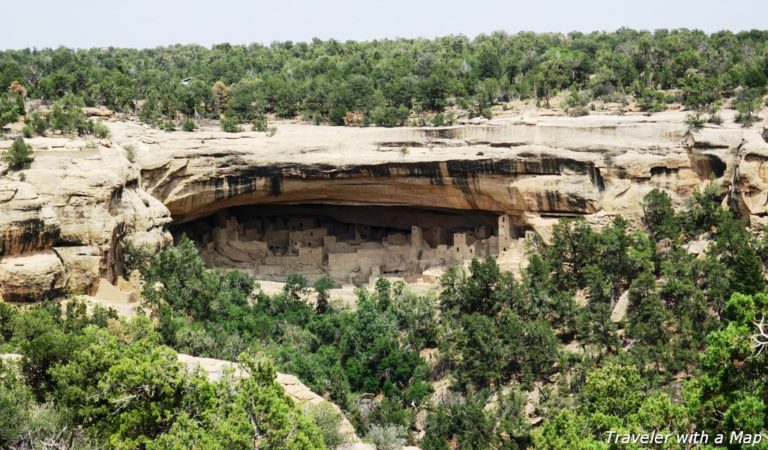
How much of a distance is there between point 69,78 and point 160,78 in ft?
18.3

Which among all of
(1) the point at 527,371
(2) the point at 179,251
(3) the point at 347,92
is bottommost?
(1) the point at 527,371

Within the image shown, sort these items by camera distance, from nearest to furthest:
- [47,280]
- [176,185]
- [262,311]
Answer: [47,280]
[262,311]
[176,185]

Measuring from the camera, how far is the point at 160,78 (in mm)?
48750

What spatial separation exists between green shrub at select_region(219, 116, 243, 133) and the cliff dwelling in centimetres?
276

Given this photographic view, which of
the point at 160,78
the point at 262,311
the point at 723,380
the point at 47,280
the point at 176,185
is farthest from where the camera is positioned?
the point at 160,78

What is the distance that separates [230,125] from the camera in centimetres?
3834

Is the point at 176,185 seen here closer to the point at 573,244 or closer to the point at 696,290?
the point at 573,244

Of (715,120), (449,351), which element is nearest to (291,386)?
(449,351)

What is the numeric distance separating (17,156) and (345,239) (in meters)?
13.4

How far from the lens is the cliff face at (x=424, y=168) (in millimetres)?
31000

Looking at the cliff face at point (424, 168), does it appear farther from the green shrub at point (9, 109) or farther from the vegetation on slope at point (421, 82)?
the green shrub at point (9, 109)

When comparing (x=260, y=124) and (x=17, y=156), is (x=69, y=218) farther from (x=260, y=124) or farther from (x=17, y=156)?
(x=260, y=124)

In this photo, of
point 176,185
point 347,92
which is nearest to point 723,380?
point 176,185

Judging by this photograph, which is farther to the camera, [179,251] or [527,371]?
[179,251]
